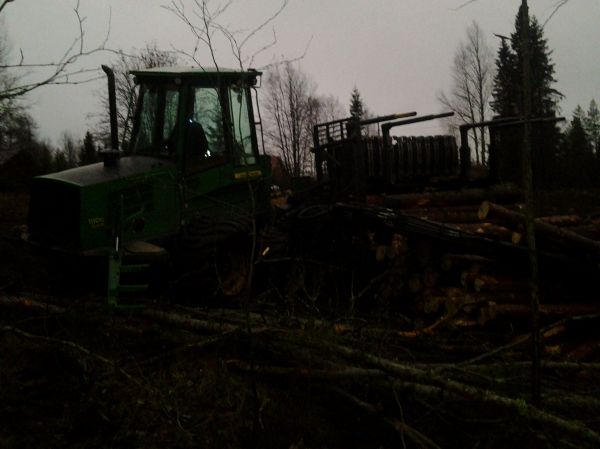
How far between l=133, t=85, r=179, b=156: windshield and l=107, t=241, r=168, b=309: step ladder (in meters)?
1.29

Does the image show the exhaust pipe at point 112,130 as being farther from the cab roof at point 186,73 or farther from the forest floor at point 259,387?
the forest floor at point 259,387

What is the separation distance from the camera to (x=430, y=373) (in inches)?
158

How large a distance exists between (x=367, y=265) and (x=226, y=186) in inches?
80.6

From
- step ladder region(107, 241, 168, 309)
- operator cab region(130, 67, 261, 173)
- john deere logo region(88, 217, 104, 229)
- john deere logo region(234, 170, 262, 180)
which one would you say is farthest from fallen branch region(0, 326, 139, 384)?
john deere logo region(234, 170, 262, 180)

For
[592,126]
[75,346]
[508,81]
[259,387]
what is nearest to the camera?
[75,346]

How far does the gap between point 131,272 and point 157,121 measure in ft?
7.18

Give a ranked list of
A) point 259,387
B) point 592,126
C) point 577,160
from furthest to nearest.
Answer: point 592,126
point 577,160
point 259,387

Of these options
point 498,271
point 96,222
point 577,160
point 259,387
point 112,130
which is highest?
point 577,160

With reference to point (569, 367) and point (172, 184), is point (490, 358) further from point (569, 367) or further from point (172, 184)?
point (172, 184)

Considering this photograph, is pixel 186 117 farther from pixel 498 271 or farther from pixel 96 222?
pixel 498 271

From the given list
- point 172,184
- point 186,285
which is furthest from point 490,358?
point 172,184

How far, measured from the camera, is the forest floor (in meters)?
4.07

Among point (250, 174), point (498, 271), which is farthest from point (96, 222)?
point (498, 271)

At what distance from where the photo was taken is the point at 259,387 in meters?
4.65
